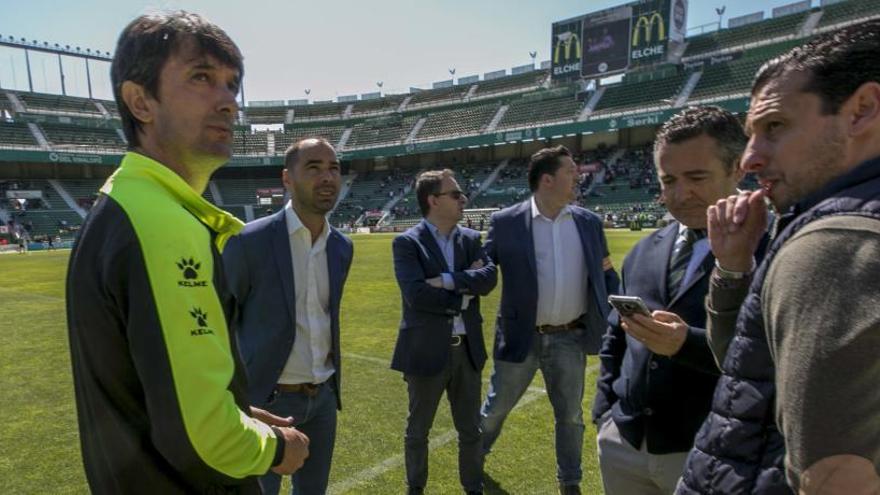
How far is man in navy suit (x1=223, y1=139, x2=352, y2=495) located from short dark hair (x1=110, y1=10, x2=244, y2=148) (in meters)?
1.40

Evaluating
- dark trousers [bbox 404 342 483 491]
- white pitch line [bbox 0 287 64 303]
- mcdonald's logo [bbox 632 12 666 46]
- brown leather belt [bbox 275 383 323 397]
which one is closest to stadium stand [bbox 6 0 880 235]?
mcdonald's logo [bbox 632 12 666 46]

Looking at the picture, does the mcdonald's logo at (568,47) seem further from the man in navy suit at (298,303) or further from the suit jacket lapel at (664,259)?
the suit jacket lapel at (664,259)

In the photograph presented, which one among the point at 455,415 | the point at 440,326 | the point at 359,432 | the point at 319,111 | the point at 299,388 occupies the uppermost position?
the point at 319,111

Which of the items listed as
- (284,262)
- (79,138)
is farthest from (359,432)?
(79,138)

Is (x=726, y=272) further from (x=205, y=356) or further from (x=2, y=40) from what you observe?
(x=2, y=40)

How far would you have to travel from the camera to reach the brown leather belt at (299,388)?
297 cm

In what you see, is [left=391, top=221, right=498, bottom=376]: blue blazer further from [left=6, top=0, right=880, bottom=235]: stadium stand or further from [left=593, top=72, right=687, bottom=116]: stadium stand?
[left=593, top=72, right=687, bottom=116]: stadium stand

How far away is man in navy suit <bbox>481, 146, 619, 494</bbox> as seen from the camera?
398cm

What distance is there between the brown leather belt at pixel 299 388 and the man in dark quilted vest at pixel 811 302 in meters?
2.09

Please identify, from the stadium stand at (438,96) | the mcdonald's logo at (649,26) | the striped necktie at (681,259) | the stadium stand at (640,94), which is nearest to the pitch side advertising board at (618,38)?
the mcdonald's logo at (649,26)

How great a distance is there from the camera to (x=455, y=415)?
393 centimetres

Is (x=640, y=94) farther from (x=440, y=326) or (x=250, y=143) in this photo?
(x=440, y=326)

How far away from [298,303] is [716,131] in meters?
2.32

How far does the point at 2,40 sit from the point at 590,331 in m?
67.2
